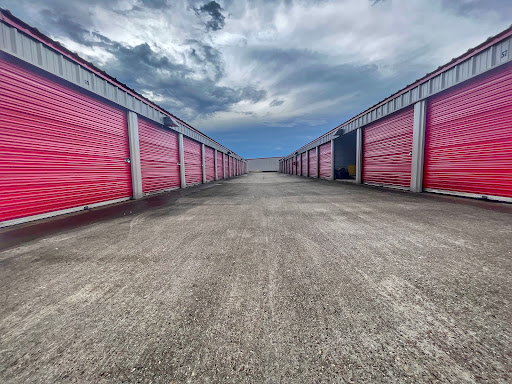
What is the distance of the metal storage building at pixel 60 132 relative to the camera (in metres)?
4.38

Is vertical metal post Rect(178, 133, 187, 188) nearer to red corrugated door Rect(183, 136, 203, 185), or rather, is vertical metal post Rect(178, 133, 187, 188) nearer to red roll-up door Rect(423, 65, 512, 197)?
red corrugated door Rect(183, 136, 203, 185)

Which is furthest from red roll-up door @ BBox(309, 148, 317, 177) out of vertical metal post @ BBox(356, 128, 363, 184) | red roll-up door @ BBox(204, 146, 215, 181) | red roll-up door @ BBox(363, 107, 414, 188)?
red roll-up door @ BBox(204, 146, 215, 181)

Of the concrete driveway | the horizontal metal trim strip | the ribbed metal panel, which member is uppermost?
the ribbed metal panel

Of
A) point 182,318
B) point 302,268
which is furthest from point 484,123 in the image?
point 182,318

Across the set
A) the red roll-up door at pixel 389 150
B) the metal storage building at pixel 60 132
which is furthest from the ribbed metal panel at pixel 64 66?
the red roll-up door at pixel 389 150

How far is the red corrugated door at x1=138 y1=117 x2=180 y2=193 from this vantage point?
8992 millimetres

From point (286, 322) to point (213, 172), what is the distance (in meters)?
19.3

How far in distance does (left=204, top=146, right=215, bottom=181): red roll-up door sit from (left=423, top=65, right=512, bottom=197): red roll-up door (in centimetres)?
1523

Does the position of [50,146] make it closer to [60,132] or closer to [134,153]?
[60,132]

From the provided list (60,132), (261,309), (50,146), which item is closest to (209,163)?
(60,132)

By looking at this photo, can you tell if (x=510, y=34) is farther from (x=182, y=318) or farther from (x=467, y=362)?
(x=182, y=318)

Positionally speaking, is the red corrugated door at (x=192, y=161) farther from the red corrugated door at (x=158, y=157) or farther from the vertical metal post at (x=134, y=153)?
the vertical metal post at (x=134, y=153)

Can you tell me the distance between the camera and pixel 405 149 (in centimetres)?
912

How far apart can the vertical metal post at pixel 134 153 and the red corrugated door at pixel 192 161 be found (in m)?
4.95
